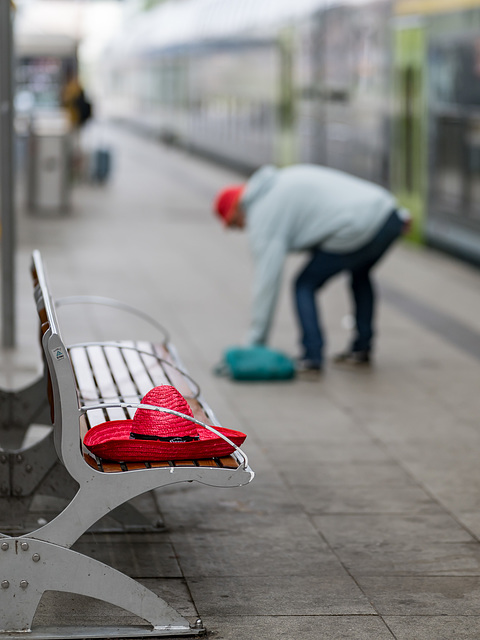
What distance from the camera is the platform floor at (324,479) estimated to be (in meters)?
3.77

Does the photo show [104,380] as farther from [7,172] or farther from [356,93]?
[356,93]

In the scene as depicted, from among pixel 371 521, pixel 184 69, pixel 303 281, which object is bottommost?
pixel 371 521

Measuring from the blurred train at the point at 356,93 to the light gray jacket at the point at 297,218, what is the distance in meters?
Answer: 5.21

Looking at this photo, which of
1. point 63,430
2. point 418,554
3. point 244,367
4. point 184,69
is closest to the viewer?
point 63,430

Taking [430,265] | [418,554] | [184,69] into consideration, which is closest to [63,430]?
[418,554]

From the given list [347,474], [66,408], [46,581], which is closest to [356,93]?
[347,474]

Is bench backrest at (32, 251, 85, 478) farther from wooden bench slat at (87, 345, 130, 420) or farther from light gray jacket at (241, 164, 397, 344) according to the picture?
light gray jacket at (241, 164, 397, 344)

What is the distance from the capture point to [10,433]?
16.0 ft

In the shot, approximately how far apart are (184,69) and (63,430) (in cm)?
2869

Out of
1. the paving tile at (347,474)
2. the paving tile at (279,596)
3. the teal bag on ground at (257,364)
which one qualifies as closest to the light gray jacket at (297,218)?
the teal bag on ground at (257,364)

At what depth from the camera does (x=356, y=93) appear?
Answer: 631 inches

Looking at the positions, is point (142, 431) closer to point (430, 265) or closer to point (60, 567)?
point (60, 567)

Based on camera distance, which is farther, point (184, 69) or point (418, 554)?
point (184, 69)

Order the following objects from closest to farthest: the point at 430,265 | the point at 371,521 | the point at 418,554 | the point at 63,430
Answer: the point at 63,430 < the point at 418,554 < the point at 371,521 < the point at 430,265
